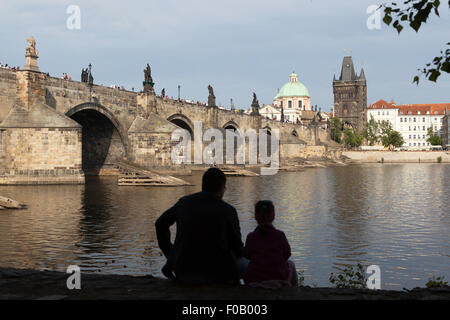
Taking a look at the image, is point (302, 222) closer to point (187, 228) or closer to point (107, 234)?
point (107, 234)

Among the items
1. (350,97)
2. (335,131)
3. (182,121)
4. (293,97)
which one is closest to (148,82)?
(182,121)

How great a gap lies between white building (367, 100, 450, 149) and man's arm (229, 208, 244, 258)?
147 meters

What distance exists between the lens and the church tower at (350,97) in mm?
152000

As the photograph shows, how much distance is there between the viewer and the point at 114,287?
5.59 meters

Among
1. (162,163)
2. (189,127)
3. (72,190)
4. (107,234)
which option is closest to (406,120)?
(189,127)

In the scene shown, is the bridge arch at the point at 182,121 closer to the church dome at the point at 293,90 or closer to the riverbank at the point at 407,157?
the riverbank at the point at 407,157

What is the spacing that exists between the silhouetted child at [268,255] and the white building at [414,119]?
147389 mm

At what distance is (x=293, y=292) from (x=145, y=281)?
5.52 ft

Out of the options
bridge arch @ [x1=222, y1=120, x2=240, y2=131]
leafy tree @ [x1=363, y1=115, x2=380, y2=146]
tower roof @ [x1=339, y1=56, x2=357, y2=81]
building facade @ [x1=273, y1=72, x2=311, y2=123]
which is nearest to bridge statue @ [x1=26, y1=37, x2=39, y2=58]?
bridge arch @ [x1=222, y1=120, x2=240, y2=131]

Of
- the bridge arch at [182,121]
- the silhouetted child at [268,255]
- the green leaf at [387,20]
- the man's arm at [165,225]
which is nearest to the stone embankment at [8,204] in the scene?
the man's arm at [165,225]

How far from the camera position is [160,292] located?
204 inches

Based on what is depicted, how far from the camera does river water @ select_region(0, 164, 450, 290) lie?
30.7ft

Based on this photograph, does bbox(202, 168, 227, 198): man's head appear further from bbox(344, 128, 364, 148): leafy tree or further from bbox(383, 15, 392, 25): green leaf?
bbox(344, 128, 364, 148): leafy tree

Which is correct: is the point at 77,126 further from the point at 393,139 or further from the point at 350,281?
the point at 393,139
